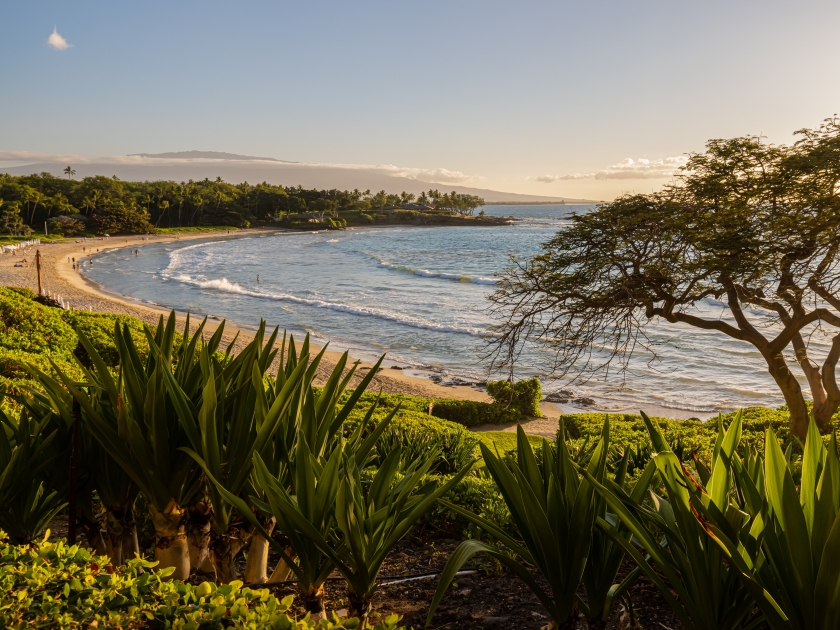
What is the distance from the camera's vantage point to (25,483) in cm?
226

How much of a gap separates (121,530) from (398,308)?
30.5 meters

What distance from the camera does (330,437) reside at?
8.09 feet

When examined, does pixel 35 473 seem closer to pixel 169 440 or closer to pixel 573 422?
pixel 169 440

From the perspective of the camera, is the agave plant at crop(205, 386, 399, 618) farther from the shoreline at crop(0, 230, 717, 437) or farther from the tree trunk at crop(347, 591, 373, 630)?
the shoreline at crop(0, 230, 717, 437)

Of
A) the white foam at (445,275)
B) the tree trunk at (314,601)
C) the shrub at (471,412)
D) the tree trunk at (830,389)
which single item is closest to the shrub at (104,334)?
the shrub at (471,412)

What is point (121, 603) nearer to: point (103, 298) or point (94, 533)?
point (94, 533)

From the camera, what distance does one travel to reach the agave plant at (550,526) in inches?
69.1

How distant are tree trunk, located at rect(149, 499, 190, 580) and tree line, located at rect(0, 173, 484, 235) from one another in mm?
78828

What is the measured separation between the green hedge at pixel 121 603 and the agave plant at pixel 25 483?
519mm

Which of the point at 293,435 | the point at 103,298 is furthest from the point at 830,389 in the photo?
the point at 103,298

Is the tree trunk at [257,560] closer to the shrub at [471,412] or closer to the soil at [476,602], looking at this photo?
the soil at [476,602]

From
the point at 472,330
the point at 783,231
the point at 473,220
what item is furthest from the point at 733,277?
the point at 473,220

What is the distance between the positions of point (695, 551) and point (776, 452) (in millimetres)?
332

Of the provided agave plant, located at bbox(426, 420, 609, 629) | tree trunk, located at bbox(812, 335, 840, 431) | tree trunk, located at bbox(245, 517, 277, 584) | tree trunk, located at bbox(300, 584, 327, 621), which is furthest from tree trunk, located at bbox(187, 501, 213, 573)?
tree trunk, located at bbox(812, 335, 840, 431)
